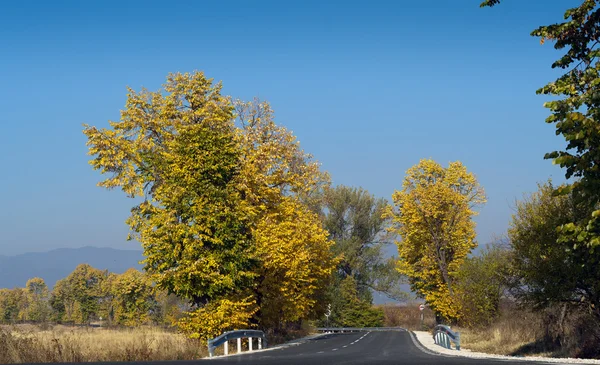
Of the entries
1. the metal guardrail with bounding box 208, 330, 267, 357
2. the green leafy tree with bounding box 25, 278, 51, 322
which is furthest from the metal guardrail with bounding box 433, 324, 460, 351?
the green leafy tree with bounding box 25, 278, 51, 322

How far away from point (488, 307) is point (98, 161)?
28453 mm

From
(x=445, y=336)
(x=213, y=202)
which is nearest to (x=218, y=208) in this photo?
(x=213, y=202)

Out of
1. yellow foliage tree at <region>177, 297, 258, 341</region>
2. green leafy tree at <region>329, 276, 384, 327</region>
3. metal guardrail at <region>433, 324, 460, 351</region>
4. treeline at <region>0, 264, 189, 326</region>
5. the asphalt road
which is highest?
treeline at <region>0, 264, 189, 326</region>

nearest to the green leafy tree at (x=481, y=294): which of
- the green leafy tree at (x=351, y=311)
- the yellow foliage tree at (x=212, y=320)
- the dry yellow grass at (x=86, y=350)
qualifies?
the yellow foliage tree at (x=212, y=320)

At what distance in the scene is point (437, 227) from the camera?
218ft

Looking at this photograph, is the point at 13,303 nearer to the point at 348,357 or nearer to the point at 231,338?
the point at 231,338

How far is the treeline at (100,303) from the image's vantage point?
87.6 meters

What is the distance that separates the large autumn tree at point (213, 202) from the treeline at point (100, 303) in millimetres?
34231

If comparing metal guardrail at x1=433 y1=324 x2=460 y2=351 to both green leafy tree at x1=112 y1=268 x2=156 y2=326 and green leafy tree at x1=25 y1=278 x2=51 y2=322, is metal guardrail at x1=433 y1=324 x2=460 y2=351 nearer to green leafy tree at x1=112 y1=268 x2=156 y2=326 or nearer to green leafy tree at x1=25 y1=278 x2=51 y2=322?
green leafy tree at x1=112 y1=268 x2=156 y2=326

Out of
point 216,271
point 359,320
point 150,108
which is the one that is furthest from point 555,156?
point 359,320

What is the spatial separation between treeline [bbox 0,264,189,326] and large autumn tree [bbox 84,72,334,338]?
3423 cm

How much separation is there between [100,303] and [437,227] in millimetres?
57701

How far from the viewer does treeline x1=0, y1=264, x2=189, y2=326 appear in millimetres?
87631

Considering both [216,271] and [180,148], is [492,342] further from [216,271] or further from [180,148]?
[180,148]
